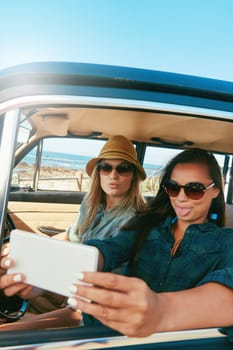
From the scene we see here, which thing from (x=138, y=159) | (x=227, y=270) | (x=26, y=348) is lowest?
(x=26, y=348)

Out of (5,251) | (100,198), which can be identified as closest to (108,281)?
(5,251)

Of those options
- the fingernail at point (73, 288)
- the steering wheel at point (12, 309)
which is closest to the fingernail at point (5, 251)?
the fingernail at point (73, 288)

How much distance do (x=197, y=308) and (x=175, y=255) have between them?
16.7 inches

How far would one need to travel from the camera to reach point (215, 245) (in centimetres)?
160

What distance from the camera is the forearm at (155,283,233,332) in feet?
3.86

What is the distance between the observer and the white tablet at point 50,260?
1.09 meters

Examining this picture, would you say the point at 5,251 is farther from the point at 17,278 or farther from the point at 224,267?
the point at 224,267

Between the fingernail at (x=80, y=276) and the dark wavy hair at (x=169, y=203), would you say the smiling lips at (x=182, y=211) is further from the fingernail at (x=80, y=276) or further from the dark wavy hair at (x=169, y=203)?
the fingernail at (x=80, y=276)

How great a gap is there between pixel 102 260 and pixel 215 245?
412 mm

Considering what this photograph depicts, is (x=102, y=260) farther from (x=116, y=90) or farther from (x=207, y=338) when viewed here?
(x=116, y=90)

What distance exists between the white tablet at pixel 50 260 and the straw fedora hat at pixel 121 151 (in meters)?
1.34

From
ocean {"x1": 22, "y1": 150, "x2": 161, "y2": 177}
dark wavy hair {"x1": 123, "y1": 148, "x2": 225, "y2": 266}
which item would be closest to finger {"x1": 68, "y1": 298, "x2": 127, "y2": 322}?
dark wavy hair {"x1": 123, "y1": 148, "x2": 225, "y2": 266}

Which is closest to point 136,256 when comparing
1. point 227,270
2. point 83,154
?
point 227,270

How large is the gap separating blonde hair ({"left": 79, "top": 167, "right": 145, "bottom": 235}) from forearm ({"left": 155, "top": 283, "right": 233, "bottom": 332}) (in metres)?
1.11
